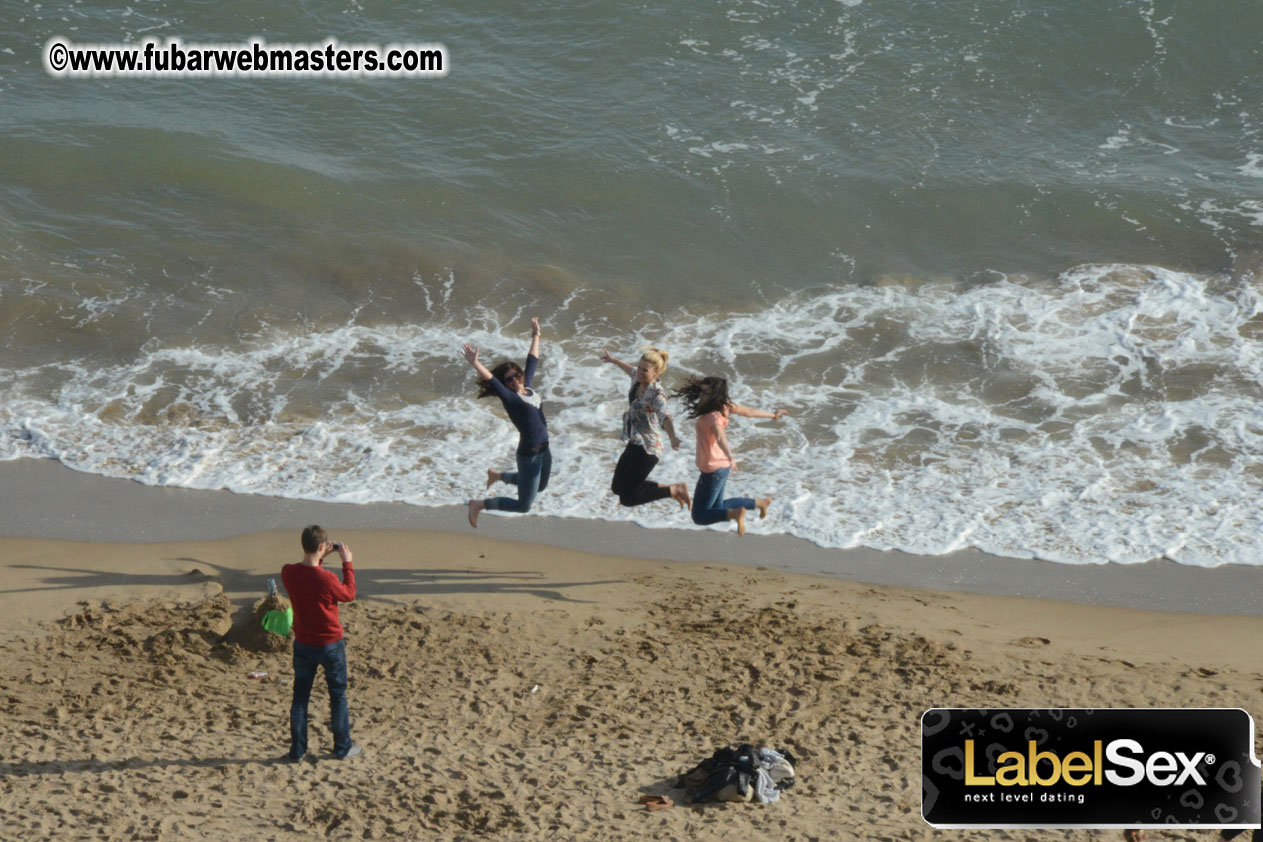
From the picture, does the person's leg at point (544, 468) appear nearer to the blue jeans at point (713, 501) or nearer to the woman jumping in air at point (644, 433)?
the woman jumping in air at point (644, 433)

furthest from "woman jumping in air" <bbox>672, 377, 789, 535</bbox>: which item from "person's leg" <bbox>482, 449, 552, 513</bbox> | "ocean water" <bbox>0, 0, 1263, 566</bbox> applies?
"ocean water" <bbox>0, 0, 1263, 566</bbox>

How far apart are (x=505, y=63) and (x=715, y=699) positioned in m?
14.9

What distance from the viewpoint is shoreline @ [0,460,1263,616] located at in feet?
29.0

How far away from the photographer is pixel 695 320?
14.3 metres

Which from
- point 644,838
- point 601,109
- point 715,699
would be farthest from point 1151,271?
point 644,838

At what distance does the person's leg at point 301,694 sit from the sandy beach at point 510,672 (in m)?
0.12

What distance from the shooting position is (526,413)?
8.19 m

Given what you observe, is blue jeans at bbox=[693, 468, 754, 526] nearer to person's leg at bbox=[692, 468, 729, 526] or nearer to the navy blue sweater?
person's leg at bbox=[692, 468, 729, 526]

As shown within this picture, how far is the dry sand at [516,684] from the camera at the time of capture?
5.89 m

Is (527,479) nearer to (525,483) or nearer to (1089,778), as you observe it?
(525,483)

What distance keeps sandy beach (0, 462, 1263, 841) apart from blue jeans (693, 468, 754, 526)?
53 centimetres

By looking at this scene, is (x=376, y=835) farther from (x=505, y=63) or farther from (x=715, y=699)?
(x=505, y=63)

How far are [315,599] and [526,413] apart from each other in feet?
7.87

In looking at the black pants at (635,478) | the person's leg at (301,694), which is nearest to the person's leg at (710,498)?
the black pants at (635,478)
